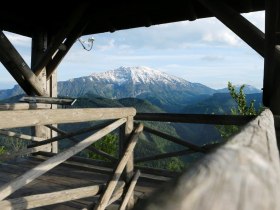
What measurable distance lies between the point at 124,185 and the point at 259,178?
3585mm

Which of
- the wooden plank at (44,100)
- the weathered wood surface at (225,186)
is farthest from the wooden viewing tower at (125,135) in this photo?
the wooden plank at (44,100)

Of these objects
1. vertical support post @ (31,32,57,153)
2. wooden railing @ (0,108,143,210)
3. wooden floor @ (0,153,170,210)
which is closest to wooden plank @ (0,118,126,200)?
wooden railing @ (0,108,143,210)

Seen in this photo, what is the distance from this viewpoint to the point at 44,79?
19.7ft

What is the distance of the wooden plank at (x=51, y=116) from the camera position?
2045 mm

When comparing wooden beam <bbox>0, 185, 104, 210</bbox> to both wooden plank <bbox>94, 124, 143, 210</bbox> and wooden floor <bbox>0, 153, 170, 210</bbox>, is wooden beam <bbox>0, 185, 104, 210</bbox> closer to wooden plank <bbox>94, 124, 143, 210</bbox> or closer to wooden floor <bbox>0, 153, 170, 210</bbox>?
wooden plank <bbox>94, 124, 143, 210</bbox>

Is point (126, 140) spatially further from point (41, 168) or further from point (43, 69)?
point (43, 69)

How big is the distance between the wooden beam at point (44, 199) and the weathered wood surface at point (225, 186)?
2.44m

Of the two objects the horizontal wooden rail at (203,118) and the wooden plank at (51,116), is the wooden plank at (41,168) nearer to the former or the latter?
the wooden plank at (51,116)

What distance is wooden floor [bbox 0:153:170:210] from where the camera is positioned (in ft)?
14.9

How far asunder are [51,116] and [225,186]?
2.19m

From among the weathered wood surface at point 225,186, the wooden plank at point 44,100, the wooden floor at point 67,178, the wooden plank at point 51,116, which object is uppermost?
the weathered wood surface at point 225,186

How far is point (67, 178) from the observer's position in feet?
18.0

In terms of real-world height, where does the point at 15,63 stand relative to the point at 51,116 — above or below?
above

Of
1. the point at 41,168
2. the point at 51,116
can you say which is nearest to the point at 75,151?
the point at 41,168
